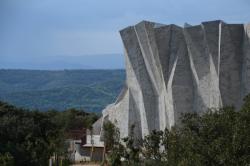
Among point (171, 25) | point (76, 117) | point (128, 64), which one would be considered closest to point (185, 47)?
point (171, 25)

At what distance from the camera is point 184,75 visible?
141ft

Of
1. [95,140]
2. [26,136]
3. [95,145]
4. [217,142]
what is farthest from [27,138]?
[217,142]

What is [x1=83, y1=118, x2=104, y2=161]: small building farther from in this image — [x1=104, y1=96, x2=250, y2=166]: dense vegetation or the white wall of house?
[x1=104, y1=96, x2=250, y2=166]: dense vegetation

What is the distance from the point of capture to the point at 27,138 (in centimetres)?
4500

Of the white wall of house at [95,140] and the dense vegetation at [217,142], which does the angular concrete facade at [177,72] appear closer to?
the white wall of house at [95,140]

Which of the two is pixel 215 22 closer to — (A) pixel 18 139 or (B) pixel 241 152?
(A) pixel 18 139

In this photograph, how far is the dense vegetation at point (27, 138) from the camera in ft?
137

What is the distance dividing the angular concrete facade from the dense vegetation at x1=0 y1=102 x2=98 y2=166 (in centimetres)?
527

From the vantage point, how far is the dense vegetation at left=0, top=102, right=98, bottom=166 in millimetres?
41844

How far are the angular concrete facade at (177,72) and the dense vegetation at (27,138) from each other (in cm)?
527

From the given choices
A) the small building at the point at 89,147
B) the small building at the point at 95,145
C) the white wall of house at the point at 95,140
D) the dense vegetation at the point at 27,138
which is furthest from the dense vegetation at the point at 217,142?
the white wall of house at the point at 95,140

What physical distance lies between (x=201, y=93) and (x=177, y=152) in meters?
20.5

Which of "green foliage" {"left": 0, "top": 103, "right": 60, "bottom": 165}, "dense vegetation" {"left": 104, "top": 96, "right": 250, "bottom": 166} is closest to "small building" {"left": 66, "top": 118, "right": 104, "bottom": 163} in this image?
"green foliage" {"left": 0, "top": 103, "right": 60, "bottom": 165}

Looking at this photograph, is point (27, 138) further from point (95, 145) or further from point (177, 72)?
point (95, 145)
